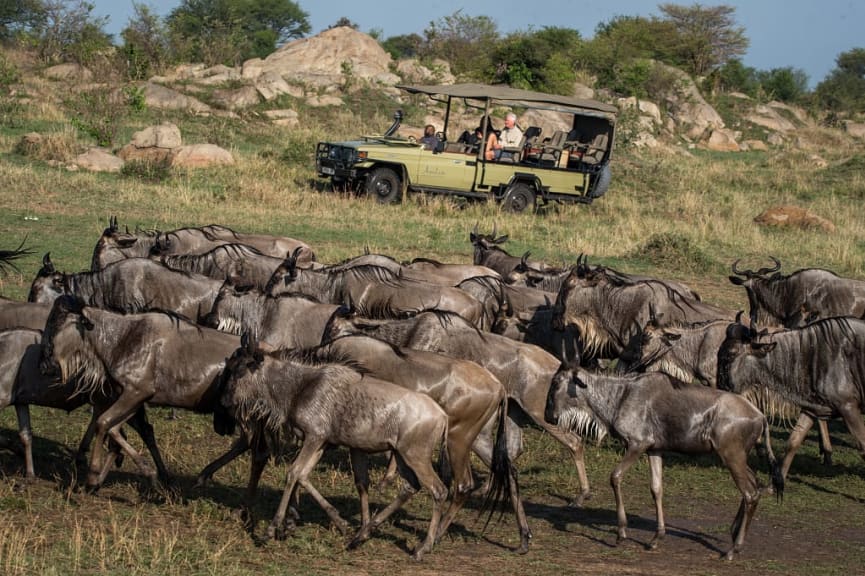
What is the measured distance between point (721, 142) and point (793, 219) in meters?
19.2

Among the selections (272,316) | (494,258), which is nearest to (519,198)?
(494,258)

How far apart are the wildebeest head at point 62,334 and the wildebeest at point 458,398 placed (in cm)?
161

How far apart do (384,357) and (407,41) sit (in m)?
66.4

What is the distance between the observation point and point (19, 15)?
171 ft

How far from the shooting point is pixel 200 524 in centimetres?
689

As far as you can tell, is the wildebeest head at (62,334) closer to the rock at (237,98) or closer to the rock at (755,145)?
the rock at (237,98)

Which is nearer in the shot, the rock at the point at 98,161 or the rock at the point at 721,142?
the rock at the point at 98,161

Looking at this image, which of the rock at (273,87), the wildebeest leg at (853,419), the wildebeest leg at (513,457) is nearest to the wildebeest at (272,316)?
the wildebeest leg at (513,457)

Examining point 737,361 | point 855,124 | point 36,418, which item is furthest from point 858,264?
point 855,124

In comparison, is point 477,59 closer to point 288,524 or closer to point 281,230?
point 281,230

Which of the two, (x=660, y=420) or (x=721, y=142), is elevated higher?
(x=721, y=142)

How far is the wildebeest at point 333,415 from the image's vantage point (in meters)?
6.61

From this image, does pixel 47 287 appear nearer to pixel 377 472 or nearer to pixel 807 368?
pixel 377 472

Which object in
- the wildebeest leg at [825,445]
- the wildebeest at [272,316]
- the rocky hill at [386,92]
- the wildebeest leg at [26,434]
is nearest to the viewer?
the wildebeest leg at [26,434]
